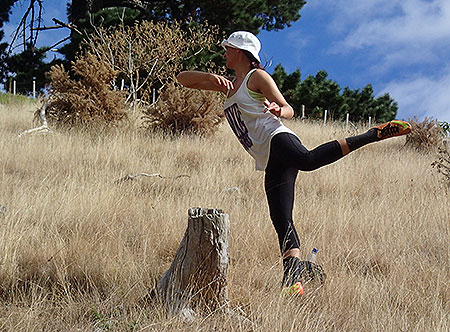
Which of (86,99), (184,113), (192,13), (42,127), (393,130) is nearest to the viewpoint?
(393,130)

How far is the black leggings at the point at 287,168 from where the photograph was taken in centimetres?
288

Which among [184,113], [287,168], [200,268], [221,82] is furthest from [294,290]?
[184,113]

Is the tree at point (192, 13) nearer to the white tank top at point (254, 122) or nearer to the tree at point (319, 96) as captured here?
the tree at point (319, 96)

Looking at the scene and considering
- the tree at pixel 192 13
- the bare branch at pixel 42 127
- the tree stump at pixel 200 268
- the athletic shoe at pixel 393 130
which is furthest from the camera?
the tree at pixel 192 13

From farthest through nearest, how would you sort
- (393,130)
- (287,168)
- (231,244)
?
(231,244), (287,168), (393,130)

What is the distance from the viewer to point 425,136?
11328mm

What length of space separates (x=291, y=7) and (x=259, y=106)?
20.4 meters

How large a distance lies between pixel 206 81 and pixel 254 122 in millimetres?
489

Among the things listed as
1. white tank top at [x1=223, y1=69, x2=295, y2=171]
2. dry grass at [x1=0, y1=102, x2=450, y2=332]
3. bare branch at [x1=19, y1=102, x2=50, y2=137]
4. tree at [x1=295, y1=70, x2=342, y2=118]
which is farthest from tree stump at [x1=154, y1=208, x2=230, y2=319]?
tree at [x1=295, y1=70, x2=342, y2=118]

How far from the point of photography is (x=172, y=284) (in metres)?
2.63

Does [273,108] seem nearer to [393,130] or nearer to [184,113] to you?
[393,130]

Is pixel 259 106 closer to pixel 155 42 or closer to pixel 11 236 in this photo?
pixel 11 236

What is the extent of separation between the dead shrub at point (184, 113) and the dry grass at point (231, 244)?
109 inches

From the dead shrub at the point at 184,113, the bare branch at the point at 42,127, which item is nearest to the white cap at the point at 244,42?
the bare branch at the point at 42,127
